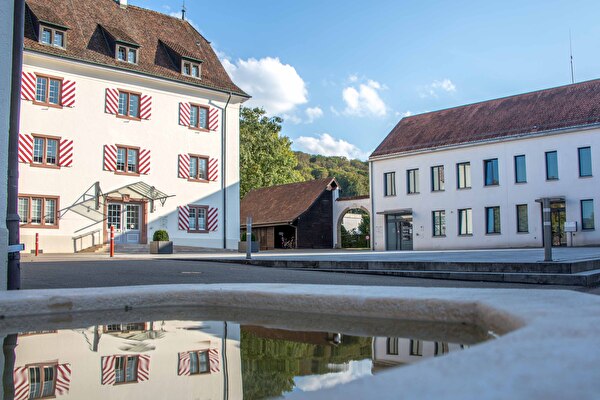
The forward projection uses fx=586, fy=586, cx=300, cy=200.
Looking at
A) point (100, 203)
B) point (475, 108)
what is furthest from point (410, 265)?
point (475, 108)

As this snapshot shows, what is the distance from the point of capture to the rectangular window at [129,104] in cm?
2883

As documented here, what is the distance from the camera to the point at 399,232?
38.1 meters

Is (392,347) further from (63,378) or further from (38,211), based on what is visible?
(38,211)

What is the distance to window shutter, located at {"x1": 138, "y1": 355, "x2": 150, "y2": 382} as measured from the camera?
2.64 metres

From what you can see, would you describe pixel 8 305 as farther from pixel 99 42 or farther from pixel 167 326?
pixel 99 42

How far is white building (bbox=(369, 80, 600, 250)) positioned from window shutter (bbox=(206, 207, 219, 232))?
11648 millimetres

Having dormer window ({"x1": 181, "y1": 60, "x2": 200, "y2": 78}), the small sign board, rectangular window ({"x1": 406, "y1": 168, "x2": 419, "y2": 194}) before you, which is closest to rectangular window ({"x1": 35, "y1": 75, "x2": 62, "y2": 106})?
dormer window ({"x1": 181, "y1": 60, "x2": 200, "y2": 78})

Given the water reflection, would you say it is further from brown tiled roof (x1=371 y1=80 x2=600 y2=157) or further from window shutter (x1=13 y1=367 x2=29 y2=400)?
brown tiled roof (x1=371 y1=80 x2=600 y2=157)

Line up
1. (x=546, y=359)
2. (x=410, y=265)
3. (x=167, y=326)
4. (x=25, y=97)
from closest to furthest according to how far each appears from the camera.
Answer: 1. (x=546, y=359)
2. (x=167, y=326)
3. (x=410, y=265)
4. (x=25, y=97)

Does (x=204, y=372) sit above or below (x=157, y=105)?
below

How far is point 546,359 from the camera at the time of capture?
1.91 m

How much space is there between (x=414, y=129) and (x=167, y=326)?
36754mm

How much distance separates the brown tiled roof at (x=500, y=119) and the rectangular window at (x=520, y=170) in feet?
4.66

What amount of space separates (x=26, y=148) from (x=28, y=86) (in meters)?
2.70
